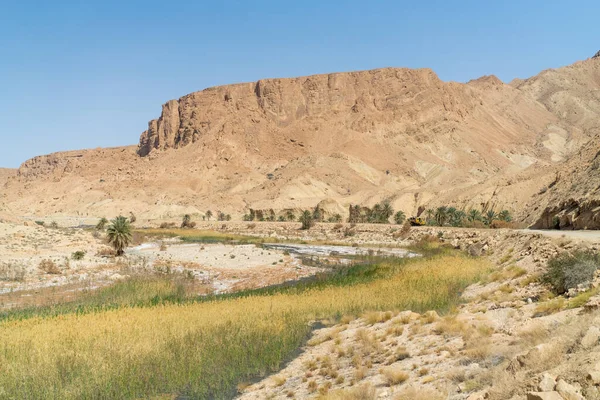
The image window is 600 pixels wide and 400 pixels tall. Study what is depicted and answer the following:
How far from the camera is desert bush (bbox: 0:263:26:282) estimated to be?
1032 inches

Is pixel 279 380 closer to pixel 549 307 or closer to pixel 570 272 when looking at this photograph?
pixel 549 307

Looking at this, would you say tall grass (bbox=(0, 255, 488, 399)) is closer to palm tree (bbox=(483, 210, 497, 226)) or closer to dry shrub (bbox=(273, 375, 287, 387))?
dry shrub (bbox=(273, 375, 287, 387))

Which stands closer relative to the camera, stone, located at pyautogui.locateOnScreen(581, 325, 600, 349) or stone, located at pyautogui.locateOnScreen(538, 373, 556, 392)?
stone, located at pyautogui.locateOnScreen(538, 373, 556, 392)

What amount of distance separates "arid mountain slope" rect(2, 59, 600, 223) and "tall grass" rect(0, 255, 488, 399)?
78655mm

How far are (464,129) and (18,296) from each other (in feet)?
464

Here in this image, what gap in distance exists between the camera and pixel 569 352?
6758mm

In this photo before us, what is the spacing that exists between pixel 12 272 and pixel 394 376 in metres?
26.1

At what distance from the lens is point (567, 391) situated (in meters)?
5.30

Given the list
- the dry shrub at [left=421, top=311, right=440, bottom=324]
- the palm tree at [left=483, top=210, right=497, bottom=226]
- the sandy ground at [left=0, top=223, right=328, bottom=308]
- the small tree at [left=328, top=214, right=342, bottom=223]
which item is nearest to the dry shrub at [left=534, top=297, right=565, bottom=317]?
the dry shrub at [left=421, top=311, right=440, bottom=324]

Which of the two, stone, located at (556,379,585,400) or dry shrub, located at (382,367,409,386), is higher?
stone, located at (556,379,585,400)

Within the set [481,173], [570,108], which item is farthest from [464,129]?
[570,108]

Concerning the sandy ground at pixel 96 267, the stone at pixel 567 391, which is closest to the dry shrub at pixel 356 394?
the stone at pixel 567 391

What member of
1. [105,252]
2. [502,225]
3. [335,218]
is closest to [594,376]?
[105,252]

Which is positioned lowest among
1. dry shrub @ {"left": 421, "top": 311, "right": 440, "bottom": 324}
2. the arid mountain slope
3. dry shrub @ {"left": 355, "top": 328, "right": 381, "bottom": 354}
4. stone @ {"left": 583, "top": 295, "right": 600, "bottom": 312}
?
dry shrub @ {"left": 355, "top": 328, "right": 381, "bottom": 354}
